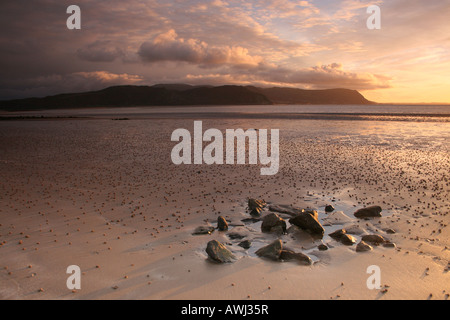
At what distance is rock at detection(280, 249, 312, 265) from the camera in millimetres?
8984

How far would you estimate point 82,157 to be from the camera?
26000mm

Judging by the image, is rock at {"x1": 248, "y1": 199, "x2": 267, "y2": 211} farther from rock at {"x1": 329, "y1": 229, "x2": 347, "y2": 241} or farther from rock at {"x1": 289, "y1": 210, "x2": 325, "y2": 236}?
rock at {"x1": 329, "y1": 229, "x2": 347, "y2": 241}

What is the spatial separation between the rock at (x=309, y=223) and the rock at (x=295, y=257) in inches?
79.8

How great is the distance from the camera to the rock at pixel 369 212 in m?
12.4

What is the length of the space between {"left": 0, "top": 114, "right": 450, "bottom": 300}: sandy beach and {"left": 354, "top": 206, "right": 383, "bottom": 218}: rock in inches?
11.5

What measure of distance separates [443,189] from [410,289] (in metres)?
10.9

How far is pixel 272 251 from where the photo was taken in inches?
368

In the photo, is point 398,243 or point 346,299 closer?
point 346,299

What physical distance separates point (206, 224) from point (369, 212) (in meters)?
7.14

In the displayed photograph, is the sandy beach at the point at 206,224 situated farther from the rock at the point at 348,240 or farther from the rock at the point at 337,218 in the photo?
the rock at the point at 348,240

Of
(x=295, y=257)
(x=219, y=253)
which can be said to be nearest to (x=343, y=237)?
(x=295, y=257)
